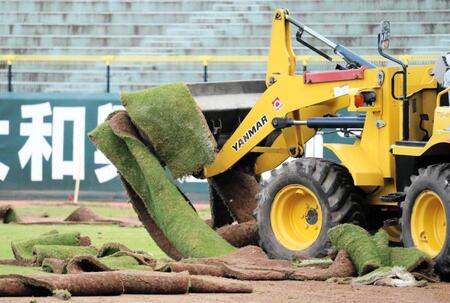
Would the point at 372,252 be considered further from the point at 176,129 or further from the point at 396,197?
the point at 176,129

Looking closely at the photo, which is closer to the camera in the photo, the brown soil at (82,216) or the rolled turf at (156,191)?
the rolled turf at (156,191)

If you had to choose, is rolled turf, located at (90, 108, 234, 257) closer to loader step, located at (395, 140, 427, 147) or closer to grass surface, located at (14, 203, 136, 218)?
loader step, located at (395, 140, 427, 147)

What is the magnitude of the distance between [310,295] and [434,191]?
174cm

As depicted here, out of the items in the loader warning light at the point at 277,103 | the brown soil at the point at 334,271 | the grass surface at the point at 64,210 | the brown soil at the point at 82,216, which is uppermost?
the loader warning light at the point at 277,103

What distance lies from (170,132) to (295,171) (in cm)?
142

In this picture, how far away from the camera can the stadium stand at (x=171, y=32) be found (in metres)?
26.3

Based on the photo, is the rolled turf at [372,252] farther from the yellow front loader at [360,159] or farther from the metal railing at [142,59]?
the metal railing at [142,59]

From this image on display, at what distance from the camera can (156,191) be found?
12.9 metres

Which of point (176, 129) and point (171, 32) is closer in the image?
point (176, 129)

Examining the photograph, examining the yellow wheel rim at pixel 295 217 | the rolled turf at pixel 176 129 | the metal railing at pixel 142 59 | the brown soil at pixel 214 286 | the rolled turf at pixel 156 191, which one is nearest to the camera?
the brown soil at pixel 214 286

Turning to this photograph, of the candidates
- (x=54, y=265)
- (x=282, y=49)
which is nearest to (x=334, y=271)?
(x=54, y=265)

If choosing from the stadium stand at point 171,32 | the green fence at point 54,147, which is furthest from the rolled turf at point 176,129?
the stadium stand at point 171,32

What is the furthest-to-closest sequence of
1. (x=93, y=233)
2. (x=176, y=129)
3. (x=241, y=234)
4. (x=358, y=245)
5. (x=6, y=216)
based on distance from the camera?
(x=6, y=216), (x=93, y=233), (x=241, y=234), (x=176, y=129), (x=358, y=245)

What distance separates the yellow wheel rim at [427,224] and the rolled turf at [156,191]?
212 cm
